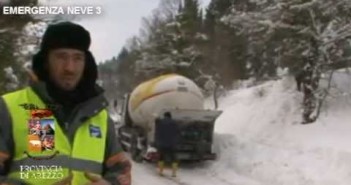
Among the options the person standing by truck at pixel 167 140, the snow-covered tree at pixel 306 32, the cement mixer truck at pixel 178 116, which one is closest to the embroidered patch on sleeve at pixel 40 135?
the person standing by truck at pixel 167 140

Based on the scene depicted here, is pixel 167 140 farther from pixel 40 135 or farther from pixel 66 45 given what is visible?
pixel 40 135

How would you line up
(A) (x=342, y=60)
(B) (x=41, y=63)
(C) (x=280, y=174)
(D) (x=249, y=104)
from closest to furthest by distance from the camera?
(B) (x=41, y=63) → (C) (x=280, y=174) → (A) (x=342, y=60) → (D) (x=249, y=104)

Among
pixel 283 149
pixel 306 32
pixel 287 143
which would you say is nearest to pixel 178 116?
pixel 283 149

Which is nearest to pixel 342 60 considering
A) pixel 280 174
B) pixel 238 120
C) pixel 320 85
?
pixel 320 85

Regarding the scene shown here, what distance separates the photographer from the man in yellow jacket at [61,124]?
2.41m

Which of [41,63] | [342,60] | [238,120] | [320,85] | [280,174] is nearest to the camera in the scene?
[41,63]

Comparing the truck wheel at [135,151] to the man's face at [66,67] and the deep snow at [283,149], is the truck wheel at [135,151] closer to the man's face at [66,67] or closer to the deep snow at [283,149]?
the deep snow at [283,149]

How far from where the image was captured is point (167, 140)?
16297mm

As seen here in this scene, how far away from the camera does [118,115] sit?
79.4ft

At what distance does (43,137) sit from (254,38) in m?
19.8

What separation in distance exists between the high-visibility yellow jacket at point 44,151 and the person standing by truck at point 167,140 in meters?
13.5

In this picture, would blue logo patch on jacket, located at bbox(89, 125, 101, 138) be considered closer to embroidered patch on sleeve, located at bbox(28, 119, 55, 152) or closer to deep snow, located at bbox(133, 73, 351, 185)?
embroidered patch on sleeve, located at bbox(28, 119, 55, 152)

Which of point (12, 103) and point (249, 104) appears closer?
point (12, 103)

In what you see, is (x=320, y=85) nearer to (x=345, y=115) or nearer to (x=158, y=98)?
(x=345, y=115)
